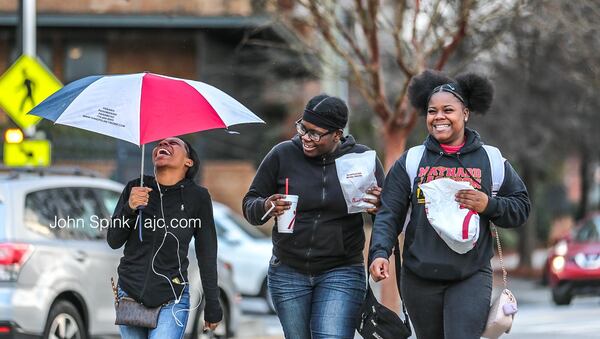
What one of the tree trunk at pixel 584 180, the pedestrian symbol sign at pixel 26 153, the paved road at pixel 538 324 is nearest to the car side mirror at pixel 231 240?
the paved road at pixel 538 324

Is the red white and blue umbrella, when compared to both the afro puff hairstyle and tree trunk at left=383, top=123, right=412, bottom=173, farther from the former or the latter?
tree trunk at left=383, top=123, right=412, bottom=173

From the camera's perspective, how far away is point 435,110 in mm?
5828

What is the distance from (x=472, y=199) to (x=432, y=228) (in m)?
0.25

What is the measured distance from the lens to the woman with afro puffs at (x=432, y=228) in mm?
5598

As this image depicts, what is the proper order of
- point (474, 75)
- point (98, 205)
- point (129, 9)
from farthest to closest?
point (129, 9)
point (98, 205)
point (474, 75)

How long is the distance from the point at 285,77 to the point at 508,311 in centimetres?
2368

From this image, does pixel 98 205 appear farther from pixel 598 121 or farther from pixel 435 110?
pixel 598 121

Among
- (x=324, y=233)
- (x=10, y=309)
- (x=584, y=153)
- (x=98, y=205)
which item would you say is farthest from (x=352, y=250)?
(x=584, y=153)

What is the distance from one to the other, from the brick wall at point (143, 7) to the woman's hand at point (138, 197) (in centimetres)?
2015

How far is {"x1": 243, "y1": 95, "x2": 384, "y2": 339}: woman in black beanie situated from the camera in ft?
20.2

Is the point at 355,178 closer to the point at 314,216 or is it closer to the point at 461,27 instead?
the point at 314,216

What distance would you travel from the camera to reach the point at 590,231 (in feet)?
64.8

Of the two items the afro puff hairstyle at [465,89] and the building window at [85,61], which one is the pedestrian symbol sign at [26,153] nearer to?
the afro puff hairstyle at [465,89]

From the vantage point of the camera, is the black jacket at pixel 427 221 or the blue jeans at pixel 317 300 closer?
the black jacket at pixel 427 221
